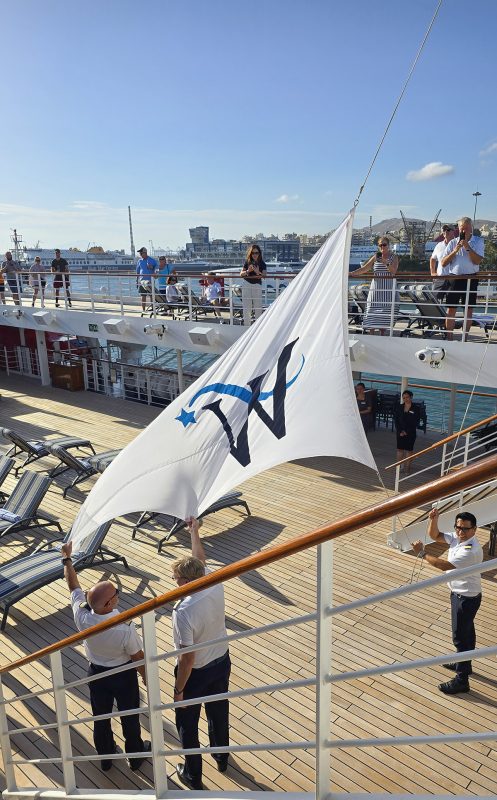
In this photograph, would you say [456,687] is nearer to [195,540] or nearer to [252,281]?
[195,540]

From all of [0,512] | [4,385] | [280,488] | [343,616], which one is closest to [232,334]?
[280,488]

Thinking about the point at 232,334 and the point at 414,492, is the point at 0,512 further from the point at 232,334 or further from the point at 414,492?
the point at 414,492

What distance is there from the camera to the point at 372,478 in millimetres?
10289

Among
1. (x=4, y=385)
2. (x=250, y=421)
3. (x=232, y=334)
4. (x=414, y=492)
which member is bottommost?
(x=4, y=385)

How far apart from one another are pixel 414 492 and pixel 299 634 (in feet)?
16.2

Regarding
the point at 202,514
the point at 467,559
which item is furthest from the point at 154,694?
the point at 202,514

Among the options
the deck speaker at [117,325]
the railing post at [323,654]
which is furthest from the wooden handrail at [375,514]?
the deck speaker at [117,325]

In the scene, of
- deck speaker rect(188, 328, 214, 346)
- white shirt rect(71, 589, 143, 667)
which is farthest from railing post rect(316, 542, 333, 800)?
deck speaker rect(188, 328, 214, 346)

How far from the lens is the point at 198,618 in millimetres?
3439

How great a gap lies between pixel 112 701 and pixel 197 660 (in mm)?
828

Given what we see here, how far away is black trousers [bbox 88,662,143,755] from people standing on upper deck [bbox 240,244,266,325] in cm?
817

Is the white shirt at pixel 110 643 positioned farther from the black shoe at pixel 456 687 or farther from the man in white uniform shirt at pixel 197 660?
the black shoe at pixel 456 687

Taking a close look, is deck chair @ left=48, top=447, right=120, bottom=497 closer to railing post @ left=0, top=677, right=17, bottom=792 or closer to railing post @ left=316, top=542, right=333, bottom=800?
railing post @ left=0, top=677, right=17, bottom=792

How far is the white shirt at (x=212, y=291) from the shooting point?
14477 mm
